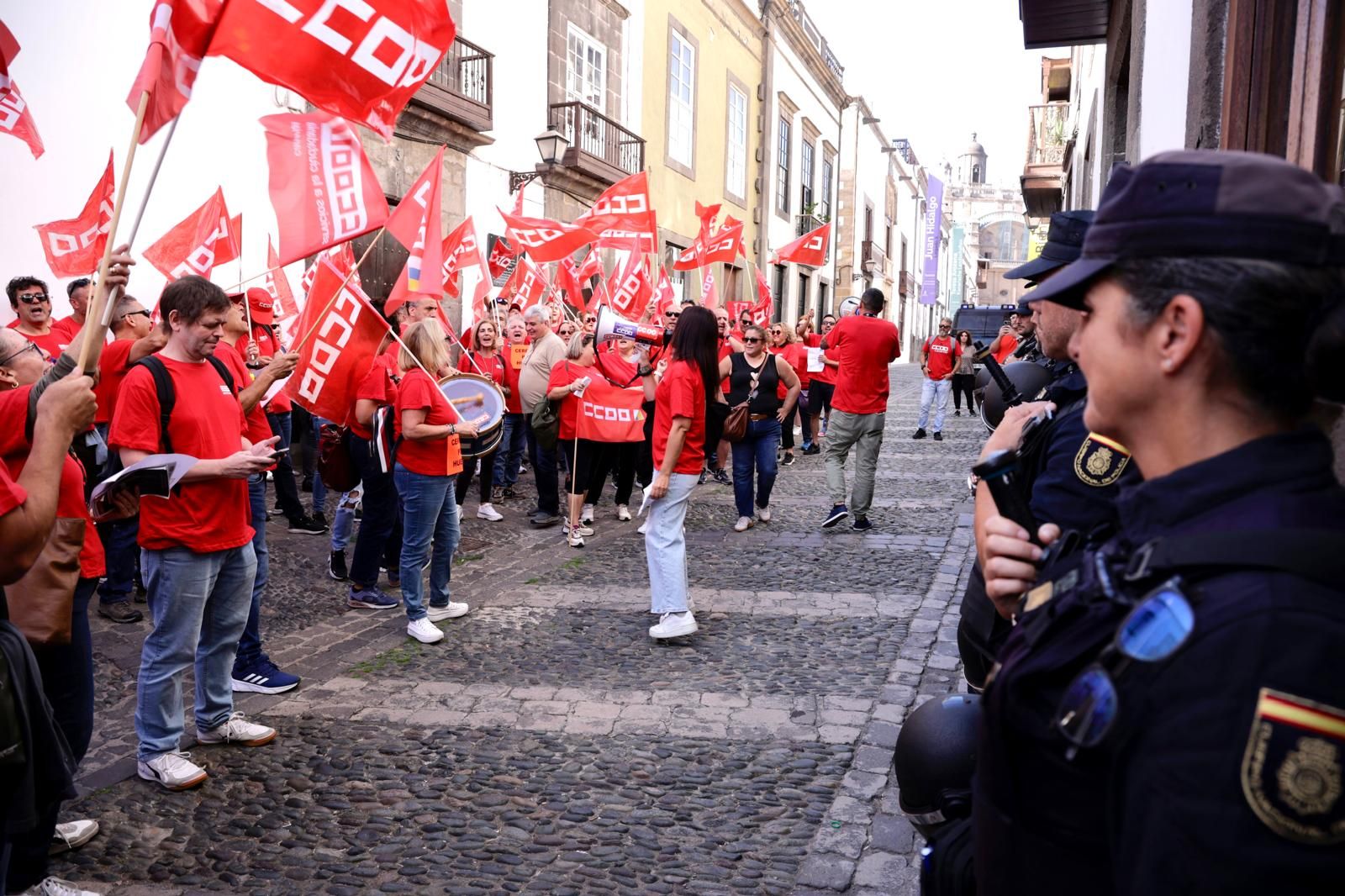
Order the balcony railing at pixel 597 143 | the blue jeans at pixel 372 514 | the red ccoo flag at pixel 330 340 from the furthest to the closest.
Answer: the balcony railing at pixel 597 143 → the blue jeans at pixel 372 514 → the red ccoo flag at pixel 330 340

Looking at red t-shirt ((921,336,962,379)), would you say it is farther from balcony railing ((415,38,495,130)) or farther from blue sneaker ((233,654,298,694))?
blue sneaker ((233,654,298,694))

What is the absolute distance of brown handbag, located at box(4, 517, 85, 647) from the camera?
310 centimetres

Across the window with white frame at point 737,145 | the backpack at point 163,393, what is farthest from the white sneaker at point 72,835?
the window with white frame at point 737,145

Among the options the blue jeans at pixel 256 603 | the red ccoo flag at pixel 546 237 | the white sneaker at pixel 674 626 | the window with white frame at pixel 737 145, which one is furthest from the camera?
the window with white frame at pixel 737 145

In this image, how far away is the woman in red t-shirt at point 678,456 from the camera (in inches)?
237

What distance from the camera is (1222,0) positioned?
11.8 ft

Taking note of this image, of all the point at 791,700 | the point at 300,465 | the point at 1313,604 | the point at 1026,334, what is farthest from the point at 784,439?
the point at 1313,604

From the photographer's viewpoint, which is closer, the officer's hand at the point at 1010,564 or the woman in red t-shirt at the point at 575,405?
the officer's hand at the point at 1010,564

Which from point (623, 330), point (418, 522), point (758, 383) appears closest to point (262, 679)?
point (418, 522)

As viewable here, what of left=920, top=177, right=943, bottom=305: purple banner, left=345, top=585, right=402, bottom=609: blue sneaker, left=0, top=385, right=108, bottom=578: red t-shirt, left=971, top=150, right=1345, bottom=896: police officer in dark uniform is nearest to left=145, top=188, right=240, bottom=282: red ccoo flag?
left=345, top=585, right=402, bottom=609: blue sneaker

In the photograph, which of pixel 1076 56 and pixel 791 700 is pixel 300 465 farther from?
pixel 1076 56

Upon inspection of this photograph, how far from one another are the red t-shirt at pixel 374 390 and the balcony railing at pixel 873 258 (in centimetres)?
3870

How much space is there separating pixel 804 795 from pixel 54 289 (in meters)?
9.22

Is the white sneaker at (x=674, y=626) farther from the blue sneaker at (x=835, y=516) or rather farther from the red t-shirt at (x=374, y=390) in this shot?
the blue sneaker at (x=835, y=516)
